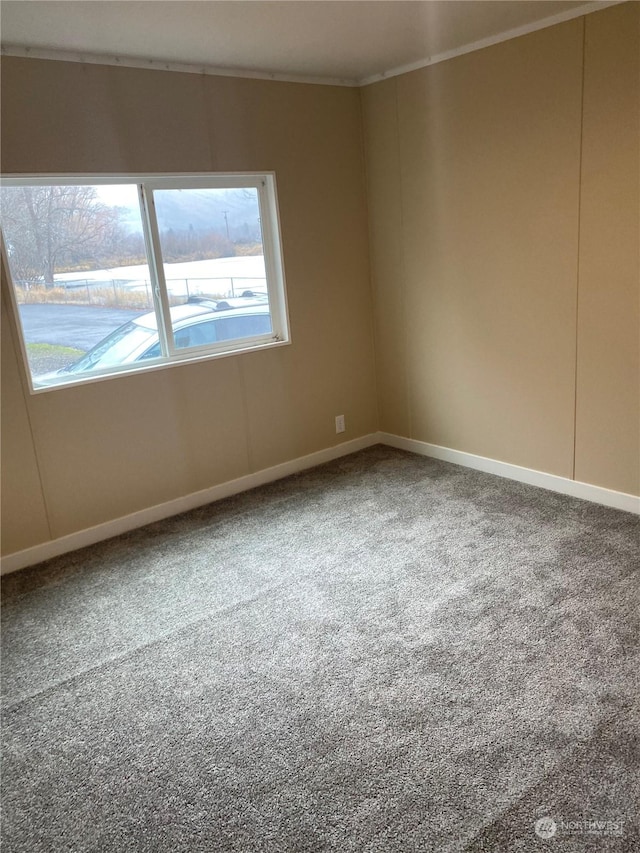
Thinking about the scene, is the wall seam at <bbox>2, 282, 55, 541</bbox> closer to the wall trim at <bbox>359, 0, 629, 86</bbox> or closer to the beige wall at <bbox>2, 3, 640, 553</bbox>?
the beige wall at <bbox>2, 3, 640, 553</bbox>

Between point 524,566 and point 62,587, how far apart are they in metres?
2.23

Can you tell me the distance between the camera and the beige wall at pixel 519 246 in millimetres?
3135

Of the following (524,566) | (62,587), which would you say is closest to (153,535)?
(62,587)

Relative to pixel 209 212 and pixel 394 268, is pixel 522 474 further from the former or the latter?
pixel 209 212

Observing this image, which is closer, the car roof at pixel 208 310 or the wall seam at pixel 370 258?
the car roof at pixel 208 310

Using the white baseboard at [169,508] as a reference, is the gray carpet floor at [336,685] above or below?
below

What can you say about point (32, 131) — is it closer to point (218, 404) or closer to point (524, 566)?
point (218, 404)

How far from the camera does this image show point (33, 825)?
185cm

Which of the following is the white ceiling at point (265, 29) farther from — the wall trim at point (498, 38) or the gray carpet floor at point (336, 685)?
the gray carpet floor at point (336, 685)

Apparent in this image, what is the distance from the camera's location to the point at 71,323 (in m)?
3.44

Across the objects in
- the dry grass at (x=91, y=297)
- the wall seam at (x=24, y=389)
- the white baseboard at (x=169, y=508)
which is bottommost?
the white baseboard at (x=169, y=508)

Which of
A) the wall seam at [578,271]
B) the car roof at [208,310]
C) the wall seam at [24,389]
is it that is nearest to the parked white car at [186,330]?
the car roof at [208,310]

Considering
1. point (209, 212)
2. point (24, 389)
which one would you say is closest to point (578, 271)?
point (209, 212)

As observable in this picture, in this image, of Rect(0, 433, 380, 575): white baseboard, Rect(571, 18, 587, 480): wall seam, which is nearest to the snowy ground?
Rect(0, 433, 380, 575): white baseboard
